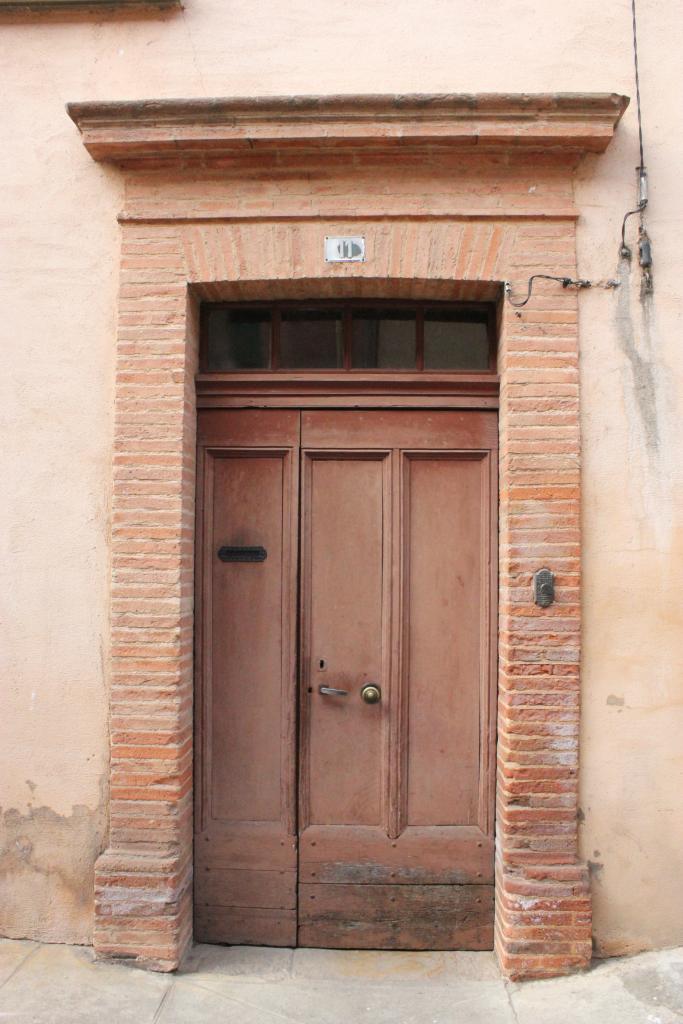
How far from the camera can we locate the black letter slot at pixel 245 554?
3.64 meters

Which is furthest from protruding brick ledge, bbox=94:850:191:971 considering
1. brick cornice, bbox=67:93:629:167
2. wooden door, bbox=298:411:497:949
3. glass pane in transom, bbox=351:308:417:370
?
brick cornice, bbox=67:93:629:167

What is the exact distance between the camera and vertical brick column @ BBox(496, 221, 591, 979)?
3299mm

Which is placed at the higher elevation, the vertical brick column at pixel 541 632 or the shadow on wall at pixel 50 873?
the vertical brick column at pixel 541 632

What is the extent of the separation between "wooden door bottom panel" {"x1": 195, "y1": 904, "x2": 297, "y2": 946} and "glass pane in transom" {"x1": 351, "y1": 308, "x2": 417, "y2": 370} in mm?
2613

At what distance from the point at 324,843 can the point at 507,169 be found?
3.21 m

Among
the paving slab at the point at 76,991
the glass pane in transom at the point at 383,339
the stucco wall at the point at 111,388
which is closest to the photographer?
the paving slab at the point at 76,991

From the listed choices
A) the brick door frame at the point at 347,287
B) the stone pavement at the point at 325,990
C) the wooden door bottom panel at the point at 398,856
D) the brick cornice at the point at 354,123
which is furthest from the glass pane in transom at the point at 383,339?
the stone pavement at the point at 325,990

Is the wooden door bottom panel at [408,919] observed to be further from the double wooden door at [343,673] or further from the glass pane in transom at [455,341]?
the glass pane in transom at [455,341]

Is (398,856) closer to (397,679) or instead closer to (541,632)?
(397,679)

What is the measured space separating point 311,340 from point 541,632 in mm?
1738

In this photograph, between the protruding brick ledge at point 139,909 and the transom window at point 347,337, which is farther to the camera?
the transom window at point 347,337

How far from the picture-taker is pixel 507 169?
3.46 m

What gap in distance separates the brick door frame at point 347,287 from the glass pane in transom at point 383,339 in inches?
7.6

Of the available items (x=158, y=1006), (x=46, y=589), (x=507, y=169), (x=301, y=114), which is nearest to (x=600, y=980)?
(x=158, y=1006)
